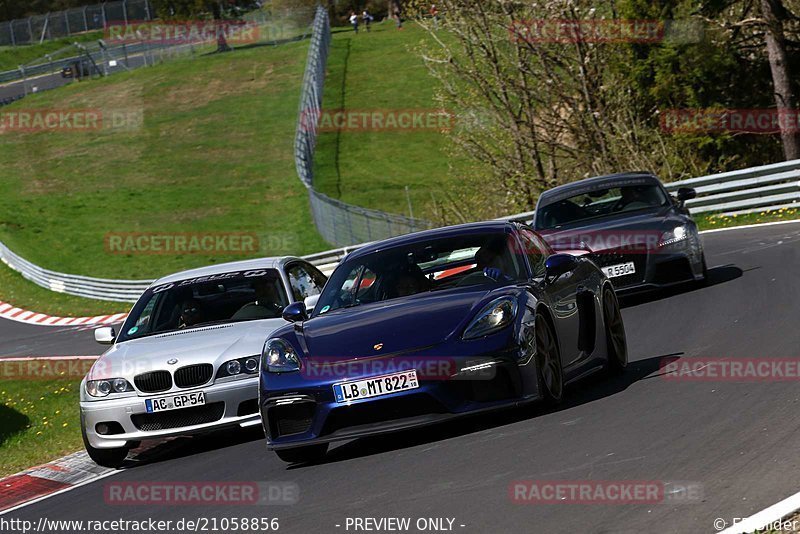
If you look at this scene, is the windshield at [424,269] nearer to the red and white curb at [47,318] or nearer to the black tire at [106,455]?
the black tire at [106,455]

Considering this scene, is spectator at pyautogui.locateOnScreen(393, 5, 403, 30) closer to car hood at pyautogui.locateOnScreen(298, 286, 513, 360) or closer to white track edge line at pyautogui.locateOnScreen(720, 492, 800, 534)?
car hood at pyautogui.locateOnScreen(298, 286, 513, 360)

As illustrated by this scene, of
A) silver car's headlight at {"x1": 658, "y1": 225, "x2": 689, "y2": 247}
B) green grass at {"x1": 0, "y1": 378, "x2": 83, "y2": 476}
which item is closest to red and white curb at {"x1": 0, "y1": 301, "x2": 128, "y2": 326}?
green grass at {"x1": 0, "y1": 378, "x2": 83, "y2": 476}

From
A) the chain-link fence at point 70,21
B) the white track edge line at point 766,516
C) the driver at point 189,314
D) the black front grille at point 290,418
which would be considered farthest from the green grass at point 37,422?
the chain-link fence at point 70,21

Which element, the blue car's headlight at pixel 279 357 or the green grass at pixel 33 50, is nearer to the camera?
the blue car's headlight at pixel 279 357

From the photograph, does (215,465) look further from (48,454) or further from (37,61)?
(37,61)

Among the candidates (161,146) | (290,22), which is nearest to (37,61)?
(290,22)

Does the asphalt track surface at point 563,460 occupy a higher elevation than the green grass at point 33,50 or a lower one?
higher

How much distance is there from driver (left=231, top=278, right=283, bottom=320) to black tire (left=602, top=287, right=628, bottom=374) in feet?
9.50

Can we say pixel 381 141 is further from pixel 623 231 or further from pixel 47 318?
pixel 623 231

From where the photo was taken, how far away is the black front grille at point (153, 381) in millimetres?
9953

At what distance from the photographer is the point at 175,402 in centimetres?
983

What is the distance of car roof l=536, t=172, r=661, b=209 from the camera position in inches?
622

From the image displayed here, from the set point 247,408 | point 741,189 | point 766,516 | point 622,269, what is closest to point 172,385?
point 247,408

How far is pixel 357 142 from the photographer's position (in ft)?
209
